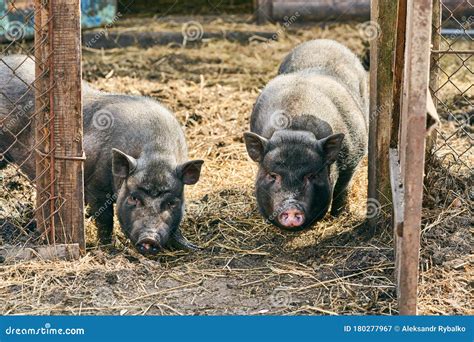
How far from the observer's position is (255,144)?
21.0 ft

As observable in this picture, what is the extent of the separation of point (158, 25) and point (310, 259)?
23.9 feet

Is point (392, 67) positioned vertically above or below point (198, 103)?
below

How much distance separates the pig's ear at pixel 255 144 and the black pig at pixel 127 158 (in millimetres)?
409

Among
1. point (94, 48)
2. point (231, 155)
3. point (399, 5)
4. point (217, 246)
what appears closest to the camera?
point (399, 5)

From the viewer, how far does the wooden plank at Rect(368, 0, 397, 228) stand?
5840mm

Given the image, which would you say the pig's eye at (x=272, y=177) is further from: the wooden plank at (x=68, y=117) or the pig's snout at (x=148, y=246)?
the wooden plank at (x=68, y=117)

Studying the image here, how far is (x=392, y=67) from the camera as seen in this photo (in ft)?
19.2

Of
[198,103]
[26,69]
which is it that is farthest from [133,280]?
[198,103]

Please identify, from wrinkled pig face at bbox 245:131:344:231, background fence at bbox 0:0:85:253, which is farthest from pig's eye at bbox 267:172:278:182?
background fence at bbox 0:0:85:253

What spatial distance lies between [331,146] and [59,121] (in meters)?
1.95

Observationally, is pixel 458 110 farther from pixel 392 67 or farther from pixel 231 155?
pixel 392 67

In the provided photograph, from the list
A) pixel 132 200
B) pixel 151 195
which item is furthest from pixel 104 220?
pixel 151 195

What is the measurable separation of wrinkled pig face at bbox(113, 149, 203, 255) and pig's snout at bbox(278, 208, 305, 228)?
0.70 metres

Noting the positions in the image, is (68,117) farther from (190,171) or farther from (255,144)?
(255,144)
